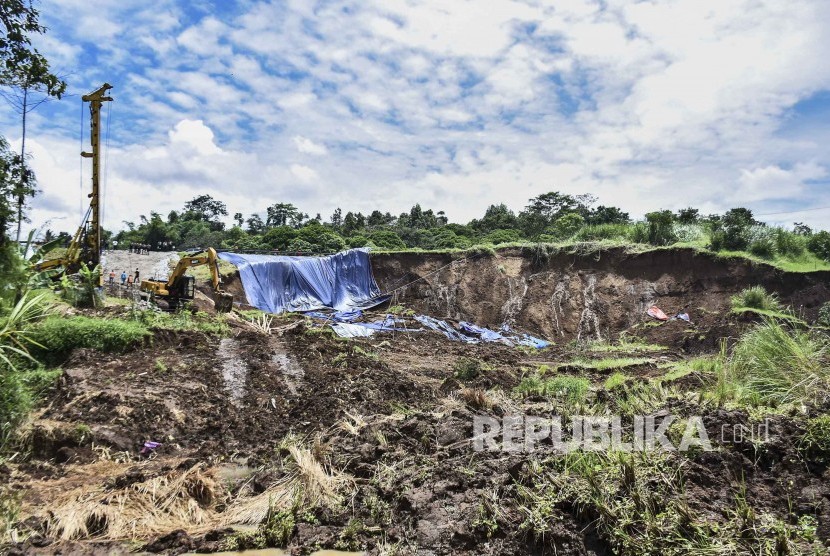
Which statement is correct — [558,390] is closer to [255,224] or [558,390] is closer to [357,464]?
[357,464]

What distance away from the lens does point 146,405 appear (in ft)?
25.6

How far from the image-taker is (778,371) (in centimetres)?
529

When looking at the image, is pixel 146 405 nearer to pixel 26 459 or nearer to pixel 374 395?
pixel 26 459

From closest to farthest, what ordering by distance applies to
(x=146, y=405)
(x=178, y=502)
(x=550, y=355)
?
(x=178, y=502)
(x=146, y=405)
(x=550, y=355)

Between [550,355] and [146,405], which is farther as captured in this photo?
[550,355]

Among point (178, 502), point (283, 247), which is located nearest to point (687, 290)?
point (178, 502)

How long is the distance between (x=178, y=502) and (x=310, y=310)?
14724mm

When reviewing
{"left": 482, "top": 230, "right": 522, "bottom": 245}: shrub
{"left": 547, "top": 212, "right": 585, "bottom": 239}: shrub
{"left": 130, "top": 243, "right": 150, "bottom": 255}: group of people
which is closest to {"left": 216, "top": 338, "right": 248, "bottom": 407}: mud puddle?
Answer: {"left": 547, "top": 212, "right": 585, "bottom": 239}: shrub

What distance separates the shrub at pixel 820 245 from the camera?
18.7 m

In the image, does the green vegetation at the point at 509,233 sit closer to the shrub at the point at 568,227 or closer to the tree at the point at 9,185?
the shrub at the point at 568,227

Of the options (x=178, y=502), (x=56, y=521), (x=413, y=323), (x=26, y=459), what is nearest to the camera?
(x=56, y=521)

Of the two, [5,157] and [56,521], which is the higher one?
[5,157]

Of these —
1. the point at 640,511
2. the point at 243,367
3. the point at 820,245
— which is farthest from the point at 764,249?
the point at 640,511

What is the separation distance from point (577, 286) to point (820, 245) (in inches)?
319
